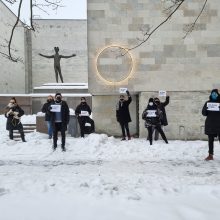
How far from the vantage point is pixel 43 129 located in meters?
15.7

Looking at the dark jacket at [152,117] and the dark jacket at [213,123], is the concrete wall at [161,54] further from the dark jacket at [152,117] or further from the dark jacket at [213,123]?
the dark jacket at [213,123]

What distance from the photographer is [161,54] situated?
48.0 feet

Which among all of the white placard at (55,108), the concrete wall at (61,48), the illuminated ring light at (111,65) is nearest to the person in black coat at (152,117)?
the illuminated ring light at (111,65)

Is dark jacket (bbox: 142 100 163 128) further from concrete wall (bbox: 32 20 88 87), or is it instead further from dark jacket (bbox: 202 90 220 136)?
concrete wall (bbox: 32 20 88 87)

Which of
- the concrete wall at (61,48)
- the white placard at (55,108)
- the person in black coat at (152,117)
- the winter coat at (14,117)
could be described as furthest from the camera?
the concrete wall at (61,48)

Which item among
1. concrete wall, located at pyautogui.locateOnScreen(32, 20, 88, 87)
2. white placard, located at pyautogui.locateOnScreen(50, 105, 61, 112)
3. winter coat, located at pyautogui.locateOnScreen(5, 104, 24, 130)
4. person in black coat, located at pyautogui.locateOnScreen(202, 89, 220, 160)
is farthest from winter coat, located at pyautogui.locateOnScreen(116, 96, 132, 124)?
concrete wall, located at pyautogui.locateOnScreen(32, 20, 88, 87)

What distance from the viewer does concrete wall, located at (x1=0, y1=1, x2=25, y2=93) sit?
29752 mm

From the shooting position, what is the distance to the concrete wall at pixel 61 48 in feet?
119

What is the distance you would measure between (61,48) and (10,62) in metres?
6.18

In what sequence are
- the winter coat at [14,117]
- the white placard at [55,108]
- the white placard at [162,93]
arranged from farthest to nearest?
the white placard at [162,93] → the winter coat at [14,117] → the white placard at [55,108]

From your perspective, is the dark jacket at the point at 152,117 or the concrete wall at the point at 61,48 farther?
the concrete wall at the point at 61,48

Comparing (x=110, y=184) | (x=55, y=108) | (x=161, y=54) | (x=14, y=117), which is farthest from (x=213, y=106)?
(x=14, y=117)

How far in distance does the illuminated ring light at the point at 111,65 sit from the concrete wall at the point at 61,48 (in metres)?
22.3

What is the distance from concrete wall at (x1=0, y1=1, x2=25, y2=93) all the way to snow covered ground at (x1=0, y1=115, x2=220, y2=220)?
62.8 ft
